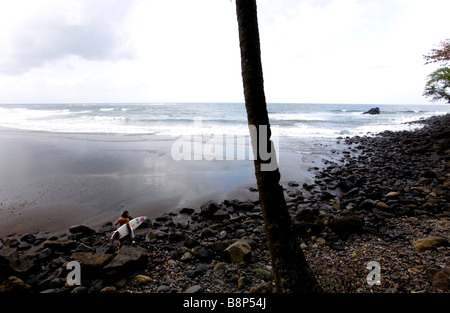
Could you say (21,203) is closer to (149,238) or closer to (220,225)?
(149,238)

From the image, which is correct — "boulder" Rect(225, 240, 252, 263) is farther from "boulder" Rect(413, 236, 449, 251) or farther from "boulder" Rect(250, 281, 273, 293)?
"boulder" Rect(413, 236, 449, 251)

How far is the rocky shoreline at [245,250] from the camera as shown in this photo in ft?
13.2

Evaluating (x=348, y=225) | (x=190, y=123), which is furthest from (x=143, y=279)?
(x=190, y=123)

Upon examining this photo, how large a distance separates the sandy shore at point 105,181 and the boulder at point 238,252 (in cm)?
342

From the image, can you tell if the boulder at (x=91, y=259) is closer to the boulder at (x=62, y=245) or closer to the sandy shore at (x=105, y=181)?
the boulder at (x=62, y=245)

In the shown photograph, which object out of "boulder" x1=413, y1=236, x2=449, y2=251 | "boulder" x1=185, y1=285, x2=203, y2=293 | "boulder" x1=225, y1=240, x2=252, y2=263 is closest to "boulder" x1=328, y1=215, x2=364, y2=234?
"boulder" x1=413, y1=236, x2=449, y2=251

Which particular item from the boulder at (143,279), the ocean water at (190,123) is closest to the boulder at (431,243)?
the boulder at (143,279)

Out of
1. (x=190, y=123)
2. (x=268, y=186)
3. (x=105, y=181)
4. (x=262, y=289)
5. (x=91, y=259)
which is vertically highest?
(x=190, y=123)

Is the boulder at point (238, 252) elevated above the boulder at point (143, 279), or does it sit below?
above

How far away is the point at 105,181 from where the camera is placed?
10.5 m

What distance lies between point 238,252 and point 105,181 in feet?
25.6

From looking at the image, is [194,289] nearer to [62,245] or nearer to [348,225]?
[62,245]

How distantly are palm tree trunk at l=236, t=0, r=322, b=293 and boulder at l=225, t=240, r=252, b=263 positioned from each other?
1.74 m

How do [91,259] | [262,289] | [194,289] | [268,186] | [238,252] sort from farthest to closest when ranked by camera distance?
[238,252] → [91,259] → [194,289] → [262,289] → [268,186]
